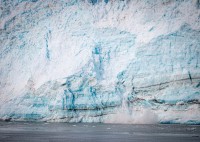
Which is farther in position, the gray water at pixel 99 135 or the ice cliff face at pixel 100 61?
the ice cliff face at pixel 100 61

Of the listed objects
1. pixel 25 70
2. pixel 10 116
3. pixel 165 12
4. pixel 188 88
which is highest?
pixel 165 12

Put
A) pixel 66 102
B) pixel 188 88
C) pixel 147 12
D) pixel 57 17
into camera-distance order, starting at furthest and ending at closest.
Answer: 1. pixel 57 17
2. pixel 147 12
3. pixel 66 102
4. pixel 188 88

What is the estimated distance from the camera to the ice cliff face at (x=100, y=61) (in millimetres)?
14227

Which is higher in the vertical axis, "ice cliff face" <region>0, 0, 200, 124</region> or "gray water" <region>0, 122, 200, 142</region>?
"ice cliff face" <region>0, 0, 200, 124</region>

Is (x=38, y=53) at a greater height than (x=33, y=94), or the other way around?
(x=38, y=53)

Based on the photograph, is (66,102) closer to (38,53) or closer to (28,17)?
(38,53)

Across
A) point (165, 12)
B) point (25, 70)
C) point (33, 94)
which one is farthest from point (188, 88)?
point (25, 70)

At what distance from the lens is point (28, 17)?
56.7 feet

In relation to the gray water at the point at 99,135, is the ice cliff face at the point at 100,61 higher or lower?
higher

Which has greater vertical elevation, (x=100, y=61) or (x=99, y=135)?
(x=100, y=61)

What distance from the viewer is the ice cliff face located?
46.7 feet

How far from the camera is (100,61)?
1570cm

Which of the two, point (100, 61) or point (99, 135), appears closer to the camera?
point (99, 135)

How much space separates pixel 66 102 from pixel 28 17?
5.00 meters
